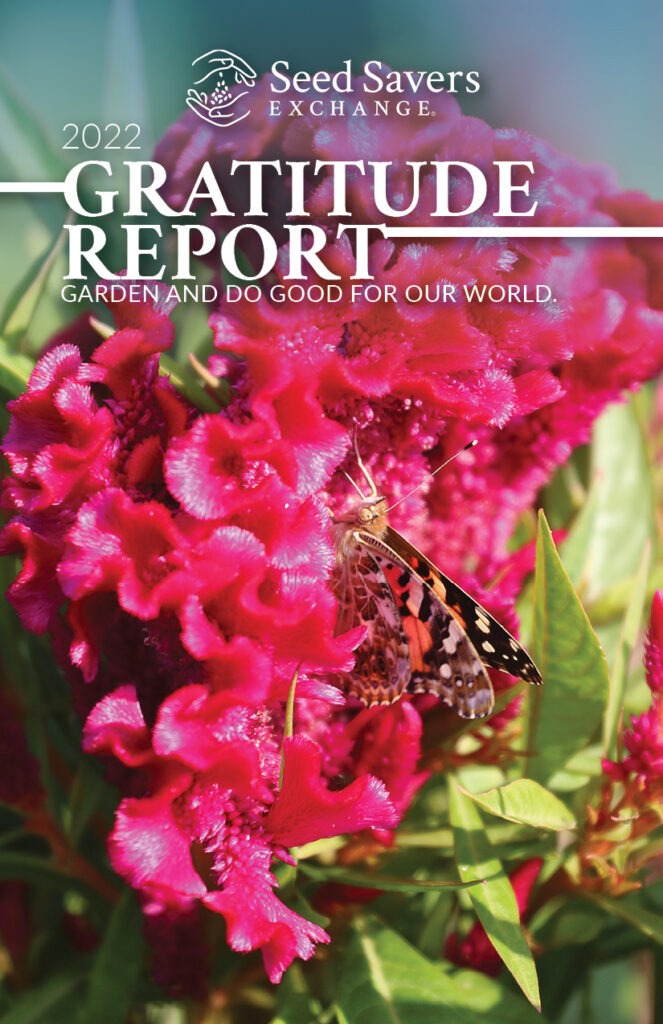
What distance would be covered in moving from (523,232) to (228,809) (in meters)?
0.42

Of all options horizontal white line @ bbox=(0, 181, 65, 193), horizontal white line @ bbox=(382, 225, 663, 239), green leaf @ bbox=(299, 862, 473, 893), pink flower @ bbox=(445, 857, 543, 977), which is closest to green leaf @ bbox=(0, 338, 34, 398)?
horizontal white line @ bbox=(0, 181, 65, 193)

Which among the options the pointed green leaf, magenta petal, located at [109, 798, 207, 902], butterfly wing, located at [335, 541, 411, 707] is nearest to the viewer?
magenta petal, located at [109, 798, 207, 902]

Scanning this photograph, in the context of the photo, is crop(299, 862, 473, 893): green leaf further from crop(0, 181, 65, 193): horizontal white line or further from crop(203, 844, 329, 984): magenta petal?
crop(0, 181, 65, 193): horizontal white line

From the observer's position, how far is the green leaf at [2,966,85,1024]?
738 millimetres

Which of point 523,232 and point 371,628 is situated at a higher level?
point 523,232

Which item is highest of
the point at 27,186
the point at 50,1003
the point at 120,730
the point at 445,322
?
the point at 27,186

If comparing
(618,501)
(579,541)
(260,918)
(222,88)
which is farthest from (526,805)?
(222,88)

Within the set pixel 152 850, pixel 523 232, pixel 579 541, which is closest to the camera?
pixel 152 850

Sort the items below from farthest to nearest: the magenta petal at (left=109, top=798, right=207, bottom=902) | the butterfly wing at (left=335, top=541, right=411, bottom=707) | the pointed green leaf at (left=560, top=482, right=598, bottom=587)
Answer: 1. the pointed green leaf at (left=560, top=482, right=598, bottom=587)
2. the butterfly wing at (left=335, top=541, right=411, bottom=707)
3. the magenta petal at (left=109, top=798, right=207, bottom=902)

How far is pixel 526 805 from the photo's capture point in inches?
24.7

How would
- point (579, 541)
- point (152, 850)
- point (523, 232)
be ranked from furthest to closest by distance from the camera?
point (579, 541) < point (523, 232) < point (152, 850)

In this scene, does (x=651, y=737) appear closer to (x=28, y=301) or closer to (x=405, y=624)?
(x=405, y=624)

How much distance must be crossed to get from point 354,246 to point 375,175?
48 mm

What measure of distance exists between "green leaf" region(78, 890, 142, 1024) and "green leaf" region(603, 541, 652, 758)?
37 cm
